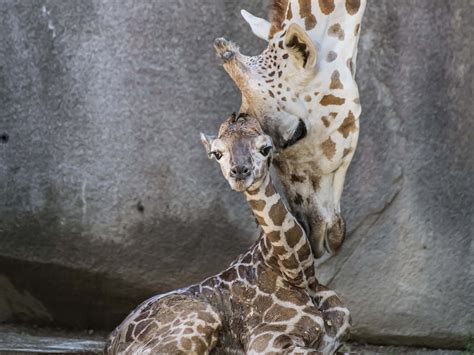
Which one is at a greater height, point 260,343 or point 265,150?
point 265,150

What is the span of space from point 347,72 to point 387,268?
152 cm

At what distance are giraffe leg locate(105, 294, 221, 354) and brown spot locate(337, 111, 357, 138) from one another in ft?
1.87

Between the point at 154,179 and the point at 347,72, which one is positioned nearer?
the point at 347,72

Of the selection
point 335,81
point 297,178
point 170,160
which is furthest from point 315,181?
point 170,160

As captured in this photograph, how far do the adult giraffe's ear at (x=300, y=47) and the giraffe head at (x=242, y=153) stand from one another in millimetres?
235

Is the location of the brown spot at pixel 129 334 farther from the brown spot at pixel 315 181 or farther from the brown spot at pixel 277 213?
the brown spot at pixel 315 181

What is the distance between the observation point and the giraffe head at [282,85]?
2637mm

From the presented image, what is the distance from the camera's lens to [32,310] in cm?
404

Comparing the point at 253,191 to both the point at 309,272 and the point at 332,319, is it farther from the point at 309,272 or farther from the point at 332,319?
the point at 332,319

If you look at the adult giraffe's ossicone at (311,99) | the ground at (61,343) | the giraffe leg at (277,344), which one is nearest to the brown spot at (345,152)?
the adult giraffe's ossicone at (311,99)

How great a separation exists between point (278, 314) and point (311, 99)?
1.85 feet

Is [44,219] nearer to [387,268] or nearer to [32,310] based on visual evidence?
[32,310]

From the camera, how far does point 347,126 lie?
8.84 ft

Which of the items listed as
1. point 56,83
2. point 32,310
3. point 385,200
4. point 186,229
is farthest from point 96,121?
point 385,200
